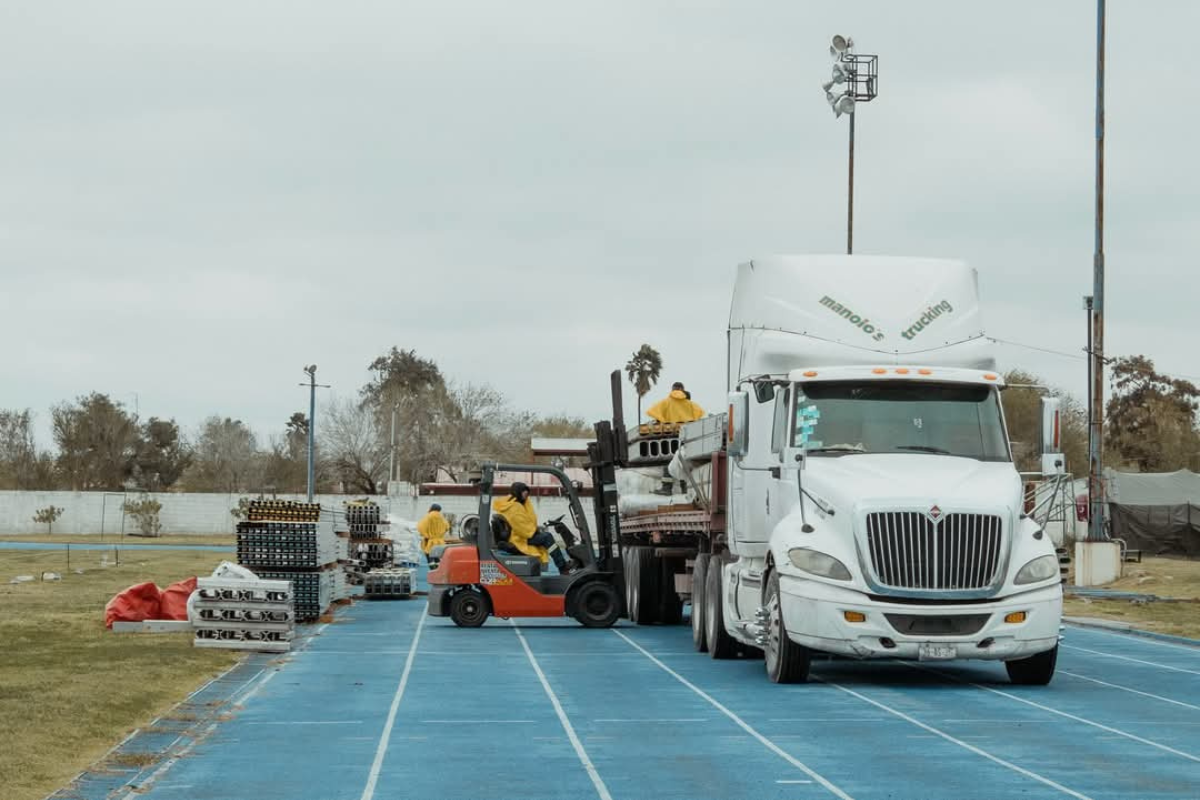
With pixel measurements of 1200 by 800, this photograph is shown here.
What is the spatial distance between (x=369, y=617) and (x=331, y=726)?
1490 cm

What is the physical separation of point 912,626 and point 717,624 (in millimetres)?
4427

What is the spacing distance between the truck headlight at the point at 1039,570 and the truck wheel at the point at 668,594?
9.83m

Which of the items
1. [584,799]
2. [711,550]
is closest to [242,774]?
[584,799]

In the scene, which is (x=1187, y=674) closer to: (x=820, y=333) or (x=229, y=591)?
(x=820, y=333)

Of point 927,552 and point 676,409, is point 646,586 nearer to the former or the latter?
point 676,409

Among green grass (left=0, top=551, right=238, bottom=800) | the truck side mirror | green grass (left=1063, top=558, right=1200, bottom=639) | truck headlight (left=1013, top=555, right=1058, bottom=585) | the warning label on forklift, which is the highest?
the truck side mirror

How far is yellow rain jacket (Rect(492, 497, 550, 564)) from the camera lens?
82.4 feet

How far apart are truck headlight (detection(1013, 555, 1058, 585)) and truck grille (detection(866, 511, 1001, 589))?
1.63 ft

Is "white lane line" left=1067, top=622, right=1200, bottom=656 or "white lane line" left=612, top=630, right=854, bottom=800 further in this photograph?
"white lane line" left=1067, top=622, right=1200, bottom=656

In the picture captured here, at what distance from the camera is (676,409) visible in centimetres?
2539

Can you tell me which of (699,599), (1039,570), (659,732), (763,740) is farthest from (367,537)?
(763,740)

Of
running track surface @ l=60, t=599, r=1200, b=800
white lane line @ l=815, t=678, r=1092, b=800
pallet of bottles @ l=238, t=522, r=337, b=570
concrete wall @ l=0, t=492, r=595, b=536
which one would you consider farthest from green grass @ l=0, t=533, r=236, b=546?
white lane line @ l=815, t=678, r=1092, b=800

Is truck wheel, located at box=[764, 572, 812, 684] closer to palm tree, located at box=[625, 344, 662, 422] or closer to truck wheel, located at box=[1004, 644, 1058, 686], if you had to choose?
truck wheel, located at box=[1004, 644, 1058, 686]

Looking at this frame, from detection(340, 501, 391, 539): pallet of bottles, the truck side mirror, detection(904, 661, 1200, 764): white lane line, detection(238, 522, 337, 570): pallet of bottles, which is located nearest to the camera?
detection(904, 661, 1200, 764): white lane line
